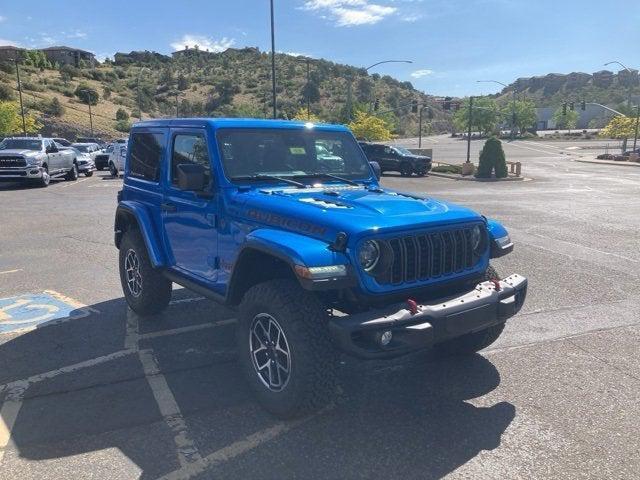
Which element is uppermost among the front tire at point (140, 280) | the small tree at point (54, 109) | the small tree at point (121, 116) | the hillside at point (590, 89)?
the hillside at point (590, 89)

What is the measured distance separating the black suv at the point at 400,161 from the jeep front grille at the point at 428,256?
79.8 ft

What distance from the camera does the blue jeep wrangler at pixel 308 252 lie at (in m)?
3.44

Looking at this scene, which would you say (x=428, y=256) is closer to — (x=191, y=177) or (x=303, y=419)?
(x=303, y=419)

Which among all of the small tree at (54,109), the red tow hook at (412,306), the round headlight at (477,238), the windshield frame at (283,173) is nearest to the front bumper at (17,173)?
the windshield frame at (283,173)

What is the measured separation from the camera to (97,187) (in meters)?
21.3

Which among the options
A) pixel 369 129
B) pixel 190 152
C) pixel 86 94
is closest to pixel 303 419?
pixel 190 152

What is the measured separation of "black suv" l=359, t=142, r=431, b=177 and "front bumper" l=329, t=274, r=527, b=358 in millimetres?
24733

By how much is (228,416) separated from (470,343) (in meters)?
2.03

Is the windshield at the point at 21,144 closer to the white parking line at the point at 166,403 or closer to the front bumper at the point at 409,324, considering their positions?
the white parking line at the point at 166,403

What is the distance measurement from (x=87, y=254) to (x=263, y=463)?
6.76 metres

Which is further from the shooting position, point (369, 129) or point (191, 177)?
point (369, 129)

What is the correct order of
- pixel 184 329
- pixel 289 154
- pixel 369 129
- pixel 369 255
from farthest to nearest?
pixel 369 129 → pixel 184 329 → pixel 289 154 → pixel 369 255

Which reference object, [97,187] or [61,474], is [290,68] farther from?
[61,474]

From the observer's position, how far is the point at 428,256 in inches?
148
